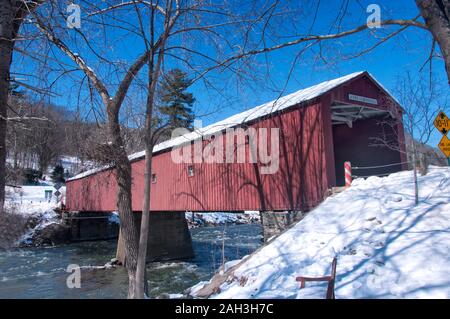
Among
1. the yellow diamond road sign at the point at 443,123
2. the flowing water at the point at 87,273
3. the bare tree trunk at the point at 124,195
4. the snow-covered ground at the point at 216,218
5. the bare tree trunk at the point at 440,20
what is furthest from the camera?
the snow-covered ground at the point at 216,218

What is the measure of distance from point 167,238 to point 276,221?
1054cm

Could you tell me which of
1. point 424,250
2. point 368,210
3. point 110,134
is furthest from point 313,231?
point 110,134

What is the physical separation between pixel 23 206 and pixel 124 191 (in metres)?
24.5

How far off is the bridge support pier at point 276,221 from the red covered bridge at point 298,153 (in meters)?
0.17

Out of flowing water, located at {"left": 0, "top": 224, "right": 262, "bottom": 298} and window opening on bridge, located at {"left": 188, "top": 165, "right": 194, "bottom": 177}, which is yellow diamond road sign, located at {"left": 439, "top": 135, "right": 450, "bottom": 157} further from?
window opening on bridge, located at {"left": 188, "top": 165, "right": 194, "bottom": 177}

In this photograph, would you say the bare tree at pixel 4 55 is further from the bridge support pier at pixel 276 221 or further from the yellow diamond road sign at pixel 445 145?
the yellow diamond road sign at pixel 445 145

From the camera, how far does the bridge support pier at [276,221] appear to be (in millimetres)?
9203

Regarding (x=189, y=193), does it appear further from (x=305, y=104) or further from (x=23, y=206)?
(x=23, y=206)

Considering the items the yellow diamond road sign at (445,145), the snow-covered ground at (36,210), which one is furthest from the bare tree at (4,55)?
the snow-covered ground at (36,210)

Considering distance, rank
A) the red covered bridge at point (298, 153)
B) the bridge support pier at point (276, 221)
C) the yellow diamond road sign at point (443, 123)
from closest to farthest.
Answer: the yellow diamond road sign at point (443, 123)
the red covered bridge at point (298, 153)
the bridge support pier at point (276, 221)

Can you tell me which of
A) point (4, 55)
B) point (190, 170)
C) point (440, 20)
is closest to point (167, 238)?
point (190, 170)

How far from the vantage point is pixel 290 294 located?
171 inches

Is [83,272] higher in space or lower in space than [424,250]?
lower

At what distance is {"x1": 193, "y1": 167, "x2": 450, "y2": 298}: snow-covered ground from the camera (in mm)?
4171
